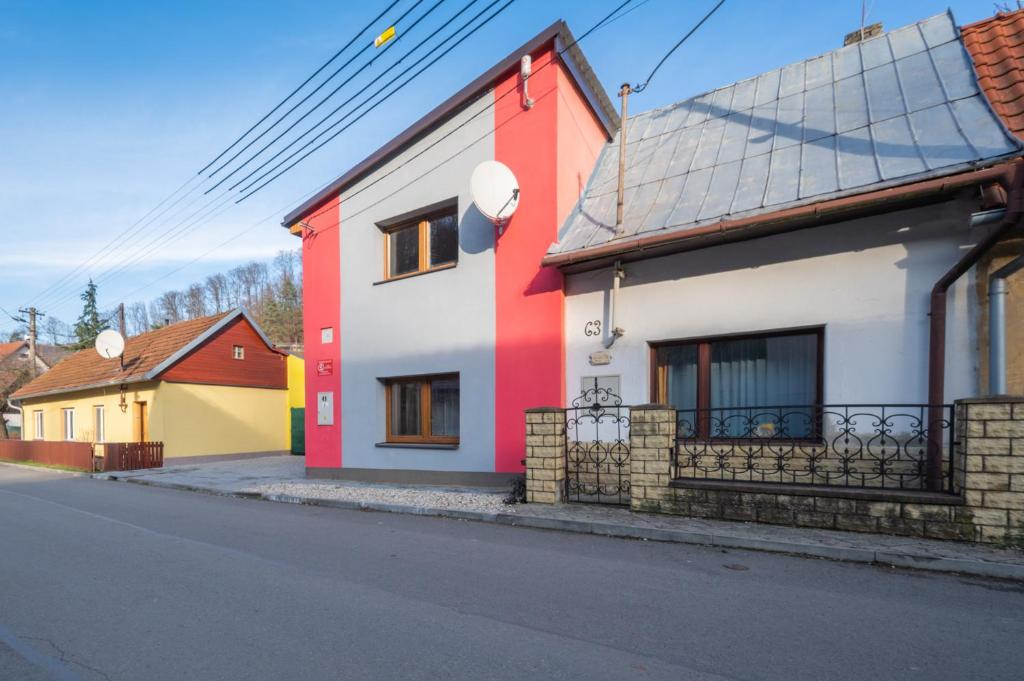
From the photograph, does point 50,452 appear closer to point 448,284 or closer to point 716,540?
point 448,284

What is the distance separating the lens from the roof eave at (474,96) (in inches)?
377

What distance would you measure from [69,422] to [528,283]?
24.0 metres

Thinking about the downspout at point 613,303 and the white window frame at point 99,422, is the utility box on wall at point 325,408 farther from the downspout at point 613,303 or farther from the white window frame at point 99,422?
the white window frame at point 99,422

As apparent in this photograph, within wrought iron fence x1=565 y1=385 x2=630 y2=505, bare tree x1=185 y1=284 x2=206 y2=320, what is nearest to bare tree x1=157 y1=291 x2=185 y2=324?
bare tree x1=185 y1=284 x2=206 y2=320

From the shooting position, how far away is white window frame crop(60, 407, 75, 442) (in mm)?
22484

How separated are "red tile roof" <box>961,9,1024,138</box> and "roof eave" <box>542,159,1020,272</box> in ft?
3.68

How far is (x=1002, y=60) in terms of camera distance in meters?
7.23

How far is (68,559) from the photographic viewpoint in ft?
18.6

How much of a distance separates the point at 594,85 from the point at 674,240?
5.12 meters

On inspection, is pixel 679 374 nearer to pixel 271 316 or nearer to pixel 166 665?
pixel 166 665

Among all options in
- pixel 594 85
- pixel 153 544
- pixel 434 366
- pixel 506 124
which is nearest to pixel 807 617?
pixel 153 544

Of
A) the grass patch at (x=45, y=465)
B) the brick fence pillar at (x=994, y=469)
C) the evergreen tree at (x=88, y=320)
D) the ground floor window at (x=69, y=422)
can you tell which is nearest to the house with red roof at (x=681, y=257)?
Result: the brick fence pillar at (x=994, y=469)

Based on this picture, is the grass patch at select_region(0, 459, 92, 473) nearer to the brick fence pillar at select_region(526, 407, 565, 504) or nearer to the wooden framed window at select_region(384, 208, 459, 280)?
the wooden framed window at select_region(384, 208, 459, 280)

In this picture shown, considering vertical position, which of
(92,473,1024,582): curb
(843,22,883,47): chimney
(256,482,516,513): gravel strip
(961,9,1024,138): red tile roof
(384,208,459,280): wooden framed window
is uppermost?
(843,22,883,47): chimney
